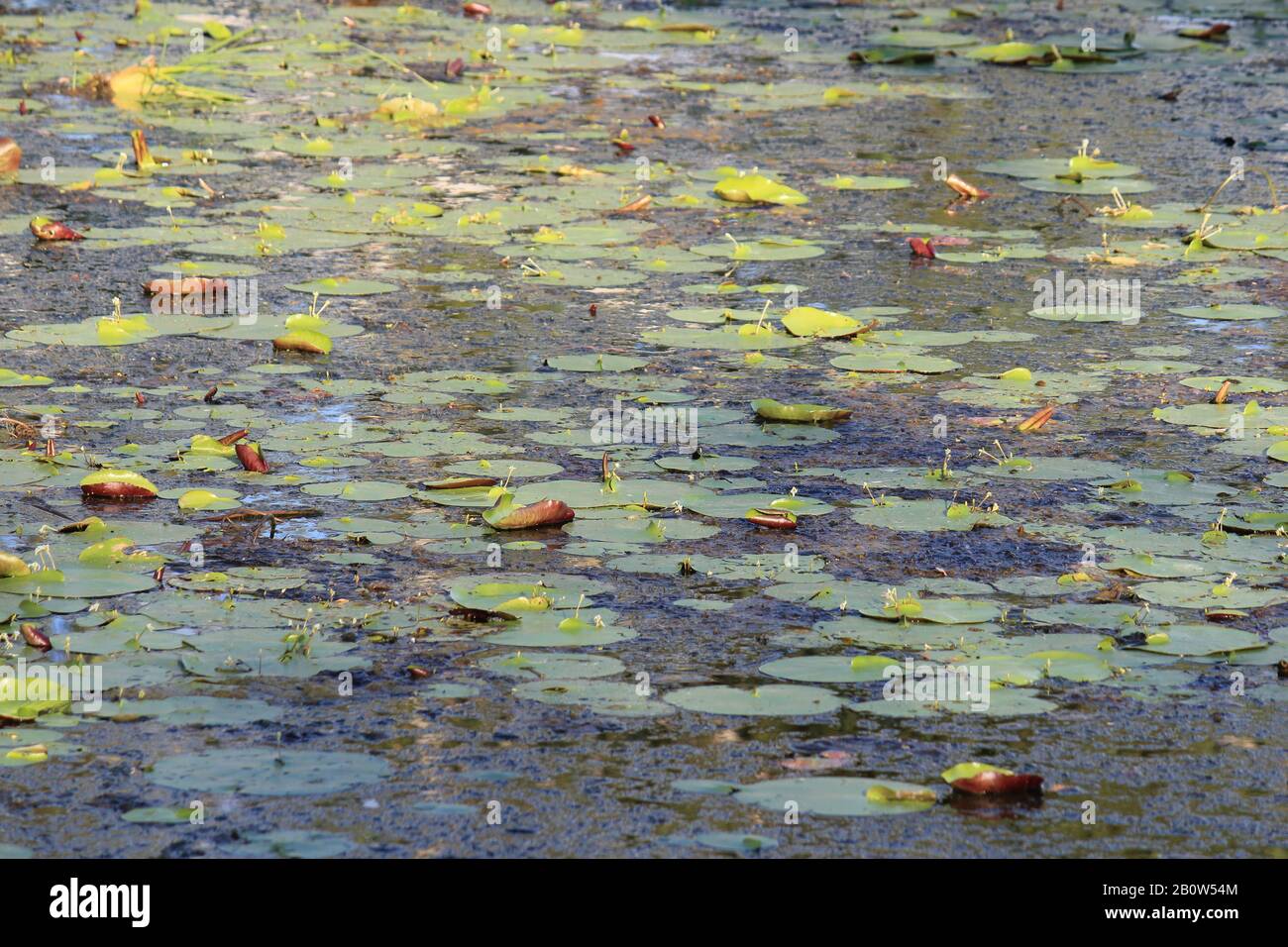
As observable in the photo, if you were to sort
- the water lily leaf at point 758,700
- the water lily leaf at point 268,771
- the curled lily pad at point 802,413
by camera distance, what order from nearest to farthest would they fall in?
the water lily leaf at point 268,771 → the water lily leaf at point 758,700 → the curled lily pad at point 802,413

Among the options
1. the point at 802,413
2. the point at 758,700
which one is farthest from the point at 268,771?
the point at 802,413

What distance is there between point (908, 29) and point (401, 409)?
9.46 metres

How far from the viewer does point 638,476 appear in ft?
17.5

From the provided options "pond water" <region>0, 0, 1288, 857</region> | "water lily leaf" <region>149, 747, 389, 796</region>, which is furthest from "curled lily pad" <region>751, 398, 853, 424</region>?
"water lily leaf" <region>149, 747, 389, 796</region>

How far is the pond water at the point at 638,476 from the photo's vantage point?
3557mm

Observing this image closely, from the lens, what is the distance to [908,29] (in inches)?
567

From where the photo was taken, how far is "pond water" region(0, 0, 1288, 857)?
3.56 metres

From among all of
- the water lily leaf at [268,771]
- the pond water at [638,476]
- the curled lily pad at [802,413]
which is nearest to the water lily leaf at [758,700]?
the pond water at [638,476]

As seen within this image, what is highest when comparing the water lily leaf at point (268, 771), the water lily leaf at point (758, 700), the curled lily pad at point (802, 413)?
the curled lily pad at point (802, 413)

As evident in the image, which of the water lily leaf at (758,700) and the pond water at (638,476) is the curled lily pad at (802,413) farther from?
the water lily leaf at (758,700)

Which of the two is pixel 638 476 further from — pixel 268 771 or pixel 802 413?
pixel 268 771

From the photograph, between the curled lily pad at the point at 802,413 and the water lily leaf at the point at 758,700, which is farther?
the curled lily pad at the point at 802,413

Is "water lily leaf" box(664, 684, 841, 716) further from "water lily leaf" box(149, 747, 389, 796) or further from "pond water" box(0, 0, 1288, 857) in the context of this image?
"water lily leaf" box(149, 747, 389, 796)

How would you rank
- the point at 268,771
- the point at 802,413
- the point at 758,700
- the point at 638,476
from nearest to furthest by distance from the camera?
the point at 268,771 < the point at 758,700 < the point at 638,476 < the point at 802,413
